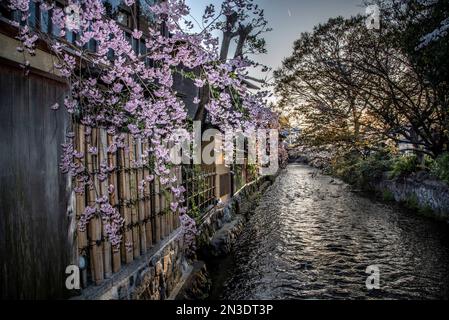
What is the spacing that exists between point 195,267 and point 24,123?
18.6 feet

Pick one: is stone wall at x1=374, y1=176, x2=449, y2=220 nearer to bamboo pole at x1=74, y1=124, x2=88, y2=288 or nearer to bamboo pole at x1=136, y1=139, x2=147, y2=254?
bamboo pole at x1=136, y1=139, x2=147, y2=254

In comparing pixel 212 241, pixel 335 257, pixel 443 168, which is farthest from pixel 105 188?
pixel 443 168

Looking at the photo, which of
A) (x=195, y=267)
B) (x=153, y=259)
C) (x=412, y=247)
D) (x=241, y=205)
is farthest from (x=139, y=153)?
(x=241, y=205)

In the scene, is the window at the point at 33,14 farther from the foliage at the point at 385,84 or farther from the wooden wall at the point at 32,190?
the foliage at the point at 385,84

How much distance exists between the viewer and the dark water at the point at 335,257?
312 inches

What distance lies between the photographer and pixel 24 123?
407 cm

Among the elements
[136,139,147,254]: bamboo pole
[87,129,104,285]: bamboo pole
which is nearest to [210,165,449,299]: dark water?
[136,139,147,254]: bamboo pole

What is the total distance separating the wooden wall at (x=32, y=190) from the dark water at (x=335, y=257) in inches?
180

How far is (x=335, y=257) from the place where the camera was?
10211 millimetres

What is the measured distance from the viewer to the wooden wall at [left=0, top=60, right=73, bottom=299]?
3.78 m

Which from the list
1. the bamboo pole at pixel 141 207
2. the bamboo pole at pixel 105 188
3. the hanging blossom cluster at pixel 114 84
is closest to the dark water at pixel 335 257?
the bamboo pole at pixel 141 207

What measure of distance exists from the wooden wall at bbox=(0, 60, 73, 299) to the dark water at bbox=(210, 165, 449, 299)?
4.58m

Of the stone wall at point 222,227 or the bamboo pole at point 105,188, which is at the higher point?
the bamboo pole at point 105,188

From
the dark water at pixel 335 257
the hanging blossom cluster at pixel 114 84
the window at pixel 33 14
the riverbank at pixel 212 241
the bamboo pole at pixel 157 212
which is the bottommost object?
the dark water at pixel 335 257
